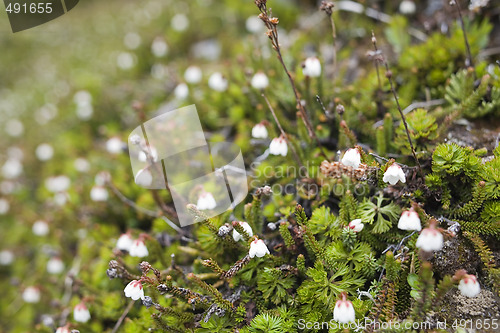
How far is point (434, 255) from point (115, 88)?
16.7 ft

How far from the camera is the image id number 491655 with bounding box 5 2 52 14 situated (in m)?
5.36

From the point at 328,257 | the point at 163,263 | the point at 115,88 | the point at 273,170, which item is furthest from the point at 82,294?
the point at 115,88

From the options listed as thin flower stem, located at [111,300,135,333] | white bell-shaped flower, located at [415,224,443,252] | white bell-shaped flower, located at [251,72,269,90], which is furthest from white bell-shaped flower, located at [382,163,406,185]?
thin flower stem, located at [111,300,135,333]

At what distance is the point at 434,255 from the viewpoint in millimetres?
2715

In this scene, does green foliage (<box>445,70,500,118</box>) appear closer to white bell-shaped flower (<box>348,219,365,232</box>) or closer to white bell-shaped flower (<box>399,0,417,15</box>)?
white bell-shaped flower (<box>399,0,417,15</box>)

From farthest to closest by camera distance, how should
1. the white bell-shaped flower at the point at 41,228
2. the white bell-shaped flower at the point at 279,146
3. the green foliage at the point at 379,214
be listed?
the white bell-shaped flower at the point at 41,228 < the white bell-shaped flower at the point at 279,146 < the green foliage at the point at 379,214

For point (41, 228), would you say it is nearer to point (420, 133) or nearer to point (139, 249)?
point (139, 249)

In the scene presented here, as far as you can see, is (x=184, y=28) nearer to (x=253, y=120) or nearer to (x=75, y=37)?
(x=253, y=120)

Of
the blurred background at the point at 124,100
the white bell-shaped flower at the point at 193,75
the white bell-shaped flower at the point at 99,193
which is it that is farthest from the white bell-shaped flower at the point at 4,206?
the white bell-shaped flower at the point at 193,75

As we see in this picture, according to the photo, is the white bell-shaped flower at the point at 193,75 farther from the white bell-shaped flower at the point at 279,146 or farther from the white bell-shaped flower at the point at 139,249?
the white bell-shaped flower at the point at 139,249

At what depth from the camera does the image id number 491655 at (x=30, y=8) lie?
536cm

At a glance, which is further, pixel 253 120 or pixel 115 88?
pixel 115 88

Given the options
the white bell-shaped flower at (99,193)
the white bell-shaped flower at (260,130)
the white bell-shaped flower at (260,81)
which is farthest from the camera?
the white bell-shaped flower at (99,193)

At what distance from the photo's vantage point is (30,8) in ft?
17.4
